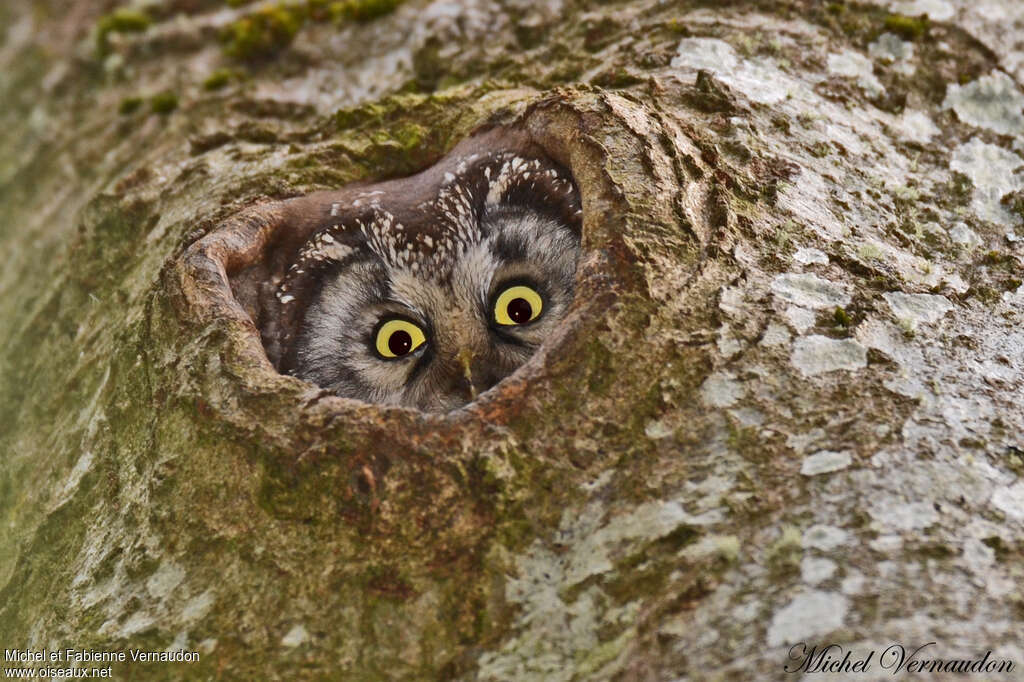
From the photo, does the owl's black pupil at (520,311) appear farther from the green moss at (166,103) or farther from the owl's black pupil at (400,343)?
the green moss at (166,103)

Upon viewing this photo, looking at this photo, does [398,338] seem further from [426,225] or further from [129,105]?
[129,105]

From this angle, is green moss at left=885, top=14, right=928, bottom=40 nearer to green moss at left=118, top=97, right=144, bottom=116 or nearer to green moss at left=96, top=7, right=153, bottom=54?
green moss at left=118, top=97, right=144, bottom=116

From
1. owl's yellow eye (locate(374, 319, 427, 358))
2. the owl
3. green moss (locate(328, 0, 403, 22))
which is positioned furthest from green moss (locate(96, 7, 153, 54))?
owl's yellow eye (locate(374, 319, 427, 358))

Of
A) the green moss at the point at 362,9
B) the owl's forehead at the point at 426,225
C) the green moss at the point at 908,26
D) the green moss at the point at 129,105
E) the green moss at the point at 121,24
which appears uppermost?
the green moss at the point at 908,26

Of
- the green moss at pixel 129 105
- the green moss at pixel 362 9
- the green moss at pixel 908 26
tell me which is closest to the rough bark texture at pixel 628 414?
the green moss at pixel 908 26

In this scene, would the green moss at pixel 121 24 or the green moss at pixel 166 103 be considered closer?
the green moss at pixel 166 103

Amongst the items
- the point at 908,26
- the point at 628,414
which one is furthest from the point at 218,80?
the point at 908,26

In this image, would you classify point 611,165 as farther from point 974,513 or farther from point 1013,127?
point 1013,127
